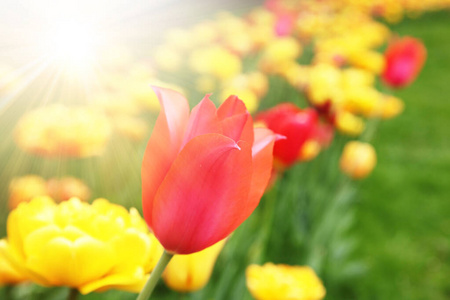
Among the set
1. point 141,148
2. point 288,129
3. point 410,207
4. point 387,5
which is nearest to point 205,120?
point 288,129

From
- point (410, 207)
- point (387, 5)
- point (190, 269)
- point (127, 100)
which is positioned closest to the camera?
point (190, 269)

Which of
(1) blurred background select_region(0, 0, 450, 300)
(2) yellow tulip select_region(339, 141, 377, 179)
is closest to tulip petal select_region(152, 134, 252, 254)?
(1) blurred background select_region(0, 0, 450, 300)

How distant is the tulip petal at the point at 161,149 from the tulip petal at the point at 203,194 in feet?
0.05

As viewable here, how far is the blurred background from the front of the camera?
1.07 meters

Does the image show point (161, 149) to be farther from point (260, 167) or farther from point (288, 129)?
point (288, 129)

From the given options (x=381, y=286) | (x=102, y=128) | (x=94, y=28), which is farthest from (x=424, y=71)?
(x=102, y=128)

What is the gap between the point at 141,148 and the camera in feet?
4.85

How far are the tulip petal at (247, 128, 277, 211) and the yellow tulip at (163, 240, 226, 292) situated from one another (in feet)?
0.67

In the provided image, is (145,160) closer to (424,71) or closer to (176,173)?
(176,173)

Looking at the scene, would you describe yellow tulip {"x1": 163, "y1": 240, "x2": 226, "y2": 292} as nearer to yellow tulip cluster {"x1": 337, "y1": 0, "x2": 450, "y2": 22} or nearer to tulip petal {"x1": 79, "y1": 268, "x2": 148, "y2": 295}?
tulip petal {"x1": 79, "y1": 268, "x2": 148, "y2": 295}

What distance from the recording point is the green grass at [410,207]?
1815mm

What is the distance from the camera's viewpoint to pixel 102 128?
896 millimetres

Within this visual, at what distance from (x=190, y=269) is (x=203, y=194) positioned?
0.80 feet

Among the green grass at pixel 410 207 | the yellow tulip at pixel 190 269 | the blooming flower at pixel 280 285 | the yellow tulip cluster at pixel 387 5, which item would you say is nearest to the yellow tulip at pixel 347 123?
the green grass at pixel 410 207
